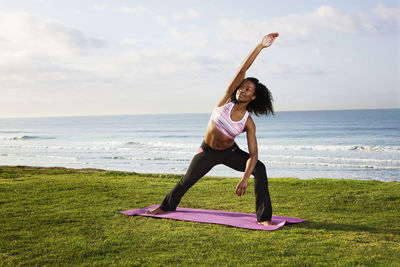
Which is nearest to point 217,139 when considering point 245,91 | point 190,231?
point 245,91

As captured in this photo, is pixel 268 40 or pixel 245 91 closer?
pixel 268 40

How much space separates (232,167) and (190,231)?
111 cm

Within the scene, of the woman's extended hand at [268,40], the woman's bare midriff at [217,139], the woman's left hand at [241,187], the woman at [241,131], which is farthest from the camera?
the woman's bare midriff at [217,139]

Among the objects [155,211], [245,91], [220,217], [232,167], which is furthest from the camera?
[155,211]

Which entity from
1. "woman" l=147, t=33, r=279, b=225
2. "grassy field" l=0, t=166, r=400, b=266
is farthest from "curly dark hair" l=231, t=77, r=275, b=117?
"grassy field" l=0, t=166, r=400, b=266

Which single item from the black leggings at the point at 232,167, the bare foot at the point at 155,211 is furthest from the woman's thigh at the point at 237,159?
the bare foot at the point at 155,211

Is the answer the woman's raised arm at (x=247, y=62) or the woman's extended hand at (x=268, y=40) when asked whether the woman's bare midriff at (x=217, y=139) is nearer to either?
the woman's raised arm at (x=247, y=62)

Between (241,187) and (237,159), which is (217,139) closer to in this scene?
(237,159)

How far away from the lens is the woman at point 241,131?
5086mm

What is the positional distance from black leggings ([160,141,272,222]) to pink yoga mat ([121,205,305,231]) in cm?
20

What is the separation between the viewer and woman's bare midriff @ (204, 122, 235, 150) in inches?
206

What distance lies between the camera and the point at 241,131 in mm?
5207

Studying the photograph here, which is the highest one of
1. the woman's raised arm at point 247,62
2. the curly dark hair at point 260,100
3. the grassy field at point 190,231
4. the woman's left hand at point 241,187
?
the woman's raised arm at point 247,62

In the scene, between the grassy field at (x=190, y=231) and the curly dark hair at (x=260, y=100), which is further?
the curly dark hair at (x=260, y=100)
